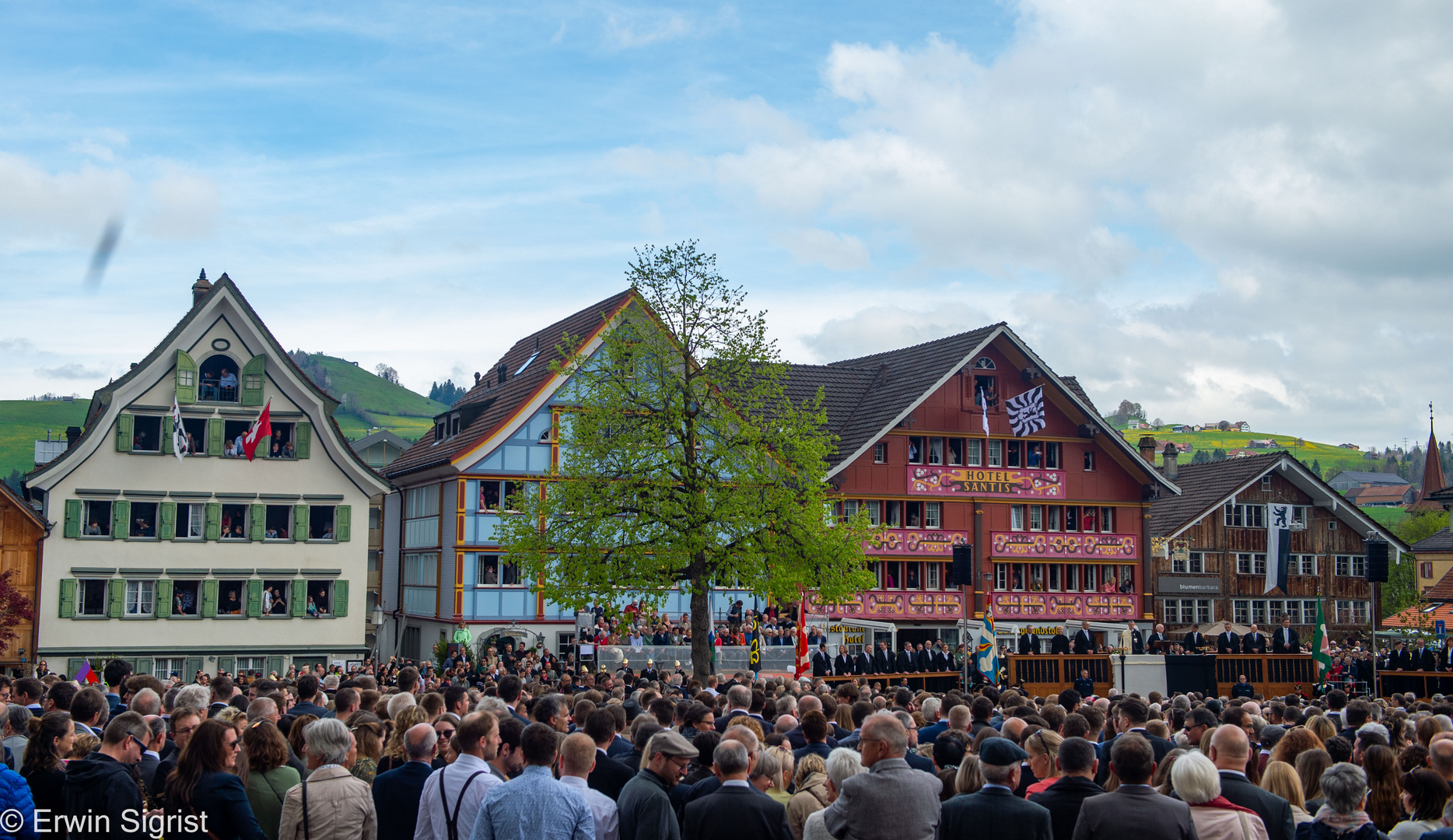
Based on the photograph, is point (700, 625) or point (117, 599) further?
point (117, 599)

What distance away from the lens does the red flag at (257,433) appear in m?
38.9

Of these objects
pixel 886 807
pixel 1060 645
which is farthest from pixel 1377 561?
pixel 886 807

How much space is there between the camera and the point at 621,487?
103ft

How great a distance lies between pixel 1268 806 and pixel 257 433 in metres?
35.2

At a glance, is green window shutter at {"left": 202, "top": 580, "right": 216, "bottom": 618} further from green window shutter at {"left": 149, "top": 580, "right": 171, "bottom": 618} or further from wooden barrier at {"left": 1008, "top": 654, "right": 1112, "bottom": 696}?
wooden barrier at {"left": 1008, "top": 654, "right": 1112, "bottom": 696}

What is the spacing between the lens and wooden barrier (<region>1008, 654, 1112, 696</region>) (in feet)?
109

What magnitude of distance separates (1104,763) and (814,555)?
70.1ft

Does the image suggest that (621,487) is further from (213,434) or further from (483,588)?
(213,434)

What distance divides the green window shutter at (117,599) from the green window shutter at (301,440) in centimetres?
601

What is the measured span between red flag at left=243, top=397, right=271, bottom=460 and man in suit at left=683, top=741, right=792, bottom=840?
33628mm

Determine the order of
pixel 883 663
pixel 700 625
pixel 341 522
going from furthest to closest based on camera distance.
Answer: pixel 341 522
pixel 883 663
pixel 700 625

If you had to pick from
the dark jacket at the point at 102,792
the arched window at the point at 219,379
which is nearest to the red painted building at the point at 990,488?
the arched window at the point at 219,379

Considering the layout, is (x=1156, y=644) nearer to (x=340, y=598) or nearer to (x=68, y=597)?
(x=340, y=598)

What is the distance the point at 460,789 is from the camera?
26.5 feet
